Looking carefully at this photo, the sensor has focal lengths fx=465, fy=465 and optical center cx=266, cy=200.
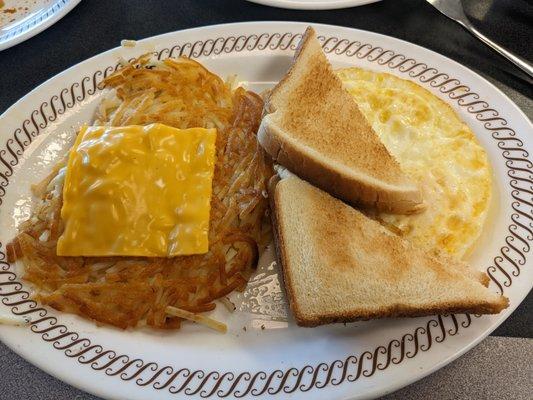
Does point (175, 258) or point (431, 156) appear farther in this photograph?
point (431, 156)

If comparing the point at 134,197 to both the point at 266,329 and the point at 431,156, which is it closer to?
the point at 266,329

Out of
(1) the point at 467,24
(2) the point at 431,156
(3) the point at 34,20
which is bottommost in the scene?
(2) the point at 431,156

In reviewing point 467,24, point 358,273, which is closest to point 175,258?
point 358,273

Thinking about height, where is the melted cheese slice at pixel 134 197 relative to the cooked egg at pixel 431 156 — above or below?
below

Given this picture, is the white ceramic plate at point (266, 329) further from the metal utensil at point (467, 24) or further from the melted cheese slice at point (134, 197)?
the metal utensil at point (467, 24)

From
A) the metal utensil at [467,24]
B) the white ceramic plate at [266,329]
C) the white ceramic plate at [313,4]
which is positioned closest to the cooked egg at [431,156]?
the white ceramic plate at [266,329]

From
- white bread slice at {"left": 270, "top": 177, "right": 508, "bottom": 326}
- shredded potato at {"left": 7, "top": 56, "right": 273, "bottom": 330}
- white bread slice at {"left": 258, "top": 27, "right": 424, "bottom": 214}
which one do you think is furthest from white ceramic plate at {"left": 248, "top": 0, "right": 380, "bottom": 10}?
white bread slice at {"left": 270, "top": 177, "right": 508, "bottom": 326}
